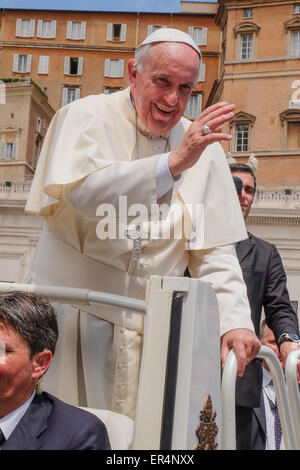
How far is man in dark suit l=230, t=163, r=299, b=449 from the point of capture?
3115 mm

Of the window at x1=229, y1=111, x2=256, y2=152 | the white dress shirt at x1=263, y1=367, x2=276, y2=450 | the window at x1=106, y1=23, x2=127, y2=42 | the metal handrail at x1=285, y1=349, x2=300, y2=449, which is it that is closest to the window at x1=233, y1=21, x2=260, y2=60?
the window at x1=229, y1=111, x2=256, y2=152

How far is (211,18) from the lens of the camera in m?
43.4

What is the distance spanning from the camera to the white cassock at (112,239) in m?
2.10

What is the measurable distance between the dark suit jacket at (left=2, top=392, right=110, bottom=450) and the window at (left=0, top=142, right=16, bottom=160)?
3932cm

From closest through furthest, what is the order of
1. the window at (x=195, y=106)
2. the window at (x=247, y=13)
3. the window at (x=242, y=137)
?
1. the window at (x=242, y=137)
2. the window at (x=247, y=13)
3. the window at (x=195, y=106)

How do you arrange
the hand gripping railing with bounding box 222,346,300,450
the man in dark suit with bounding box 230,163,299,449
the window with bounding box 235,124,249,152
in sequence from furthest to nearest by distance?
the window with bounding box 235,124,249,152, the man in dark suit with bounding box 230,163,299,449, the hand gripping railing with bounding box 222,346,300,450

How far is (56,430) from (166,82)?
122 centimetres

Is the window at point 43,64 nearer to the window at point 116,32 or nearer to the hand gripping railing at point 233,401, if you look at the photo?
the window at point 116,32

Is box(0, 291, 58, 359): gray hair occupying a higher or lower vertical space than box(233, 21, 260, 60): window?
lower

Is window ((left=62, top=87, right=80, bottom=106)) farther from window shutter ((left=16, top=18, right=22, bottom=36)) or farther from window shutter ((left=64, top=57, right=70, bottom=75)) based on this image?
window shutter ((left=16, top=18, right=22, bottom=36))

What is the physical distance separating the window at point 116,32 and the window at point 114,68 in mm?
1442

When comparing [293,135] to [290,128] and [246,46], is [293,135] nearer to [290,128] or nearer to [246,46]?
[290,128]

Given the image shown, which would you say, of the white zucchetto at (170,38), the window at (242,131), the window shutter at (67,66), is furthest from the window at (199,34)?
the white zucchetto at (170,38)

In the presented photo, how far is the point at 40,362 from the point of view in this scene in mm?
1676
